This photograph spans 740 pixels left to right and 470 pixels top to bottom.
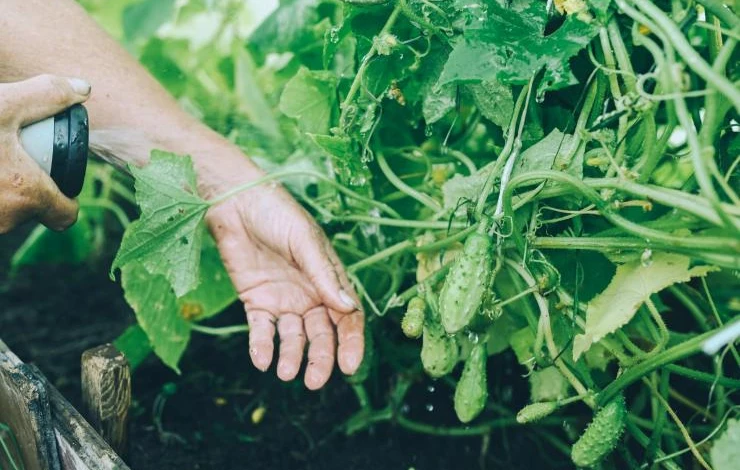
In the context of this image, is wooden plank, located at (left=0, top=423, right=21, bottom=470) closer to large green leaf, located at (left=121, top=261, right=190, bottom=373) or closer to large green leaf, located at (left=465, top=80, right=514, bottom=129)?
large green leaf, located at (left=121, top=261, right=190, bottom=373)

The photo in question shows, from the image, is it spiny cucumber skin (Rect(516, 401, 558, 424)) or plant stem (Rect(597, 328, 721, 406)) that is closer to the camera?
plant stem (Rect(597, 328, 721, 406))

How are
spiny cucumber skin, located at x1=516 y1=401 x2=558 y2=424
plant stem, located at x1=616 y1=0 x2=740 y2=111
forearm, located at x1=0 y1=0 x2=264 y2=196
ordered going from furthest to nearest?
forearm, located at x1=0 y1=0 x2=264 y2=196 → spiny cucumber skin, located at x1=516 y1=401 x2=558 y2=424 → plant stem, located at x1=616 y1=0 x2=740 y2=111

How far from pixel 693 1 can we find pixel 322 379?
720 millimetres

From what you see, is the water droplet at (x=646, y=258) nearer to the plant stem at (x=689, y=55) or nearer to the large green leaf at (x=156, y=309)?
the plant stem at (x=689, y=55)

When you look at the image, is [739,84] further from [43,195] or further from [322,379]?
[43,195]

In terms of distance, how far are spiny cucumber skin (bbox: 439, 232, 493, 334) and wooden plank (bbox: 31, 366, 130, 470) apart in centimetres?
48

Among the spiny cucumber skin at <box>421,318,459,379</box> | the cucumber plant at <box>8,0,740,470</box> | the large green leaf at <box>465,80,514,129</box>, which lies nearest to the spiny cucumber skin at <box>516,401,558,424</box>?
the cucumber plant at <box>8,0,740,470</box>

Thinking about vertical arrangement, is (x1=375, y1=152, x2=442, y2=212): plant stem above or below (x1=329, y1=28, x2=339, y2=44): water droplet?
below

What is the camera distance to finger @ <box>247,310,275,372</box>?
45.6 inches

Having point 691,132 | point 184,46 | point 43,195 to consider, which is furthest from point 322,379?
point 184,46

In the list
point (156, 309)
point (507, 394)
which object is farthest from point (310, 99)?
point (507, 394)

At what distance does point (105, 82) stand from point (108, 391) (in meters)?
0.55

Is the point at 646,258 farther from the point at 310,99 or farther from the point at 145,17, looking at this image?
the point at 145,17

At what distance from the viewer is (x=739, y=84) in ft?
2.80
